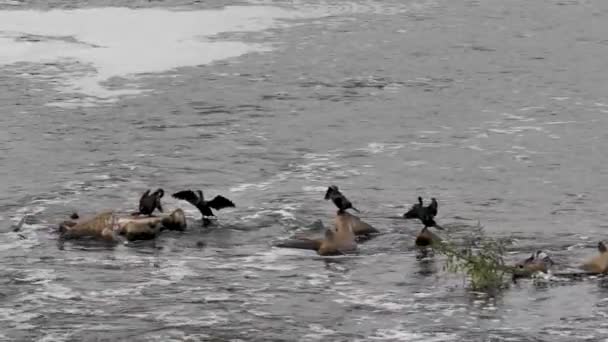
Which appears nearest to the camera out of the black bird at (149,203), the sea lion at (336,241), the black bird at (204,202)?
the sea lion at (336,241)

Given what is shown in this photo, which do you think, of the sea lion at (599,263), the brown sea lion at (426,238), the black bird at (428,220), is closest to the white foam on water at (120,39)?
the black bird at (428,220)

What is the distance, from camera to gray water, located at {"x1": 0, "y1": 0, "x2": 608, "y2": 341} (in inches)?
504

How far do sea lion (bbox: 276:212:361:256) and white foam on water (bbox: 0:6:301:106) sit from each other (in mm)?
7745

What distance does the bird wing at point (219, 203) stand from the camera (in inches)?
636

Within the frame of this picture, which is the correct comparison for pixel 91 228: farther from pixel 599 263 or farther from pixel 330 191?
pixel 599 263

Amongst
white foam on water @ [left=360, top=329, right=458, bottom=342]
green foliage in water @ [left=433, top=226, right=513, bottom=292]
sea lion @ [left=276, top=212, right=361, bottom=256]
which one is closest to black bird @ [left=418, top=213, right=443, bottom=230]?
green foliage in water @ [left=433, top=226, right=513, bottom=292]

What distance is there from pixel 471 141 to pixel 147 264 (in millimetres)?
6878

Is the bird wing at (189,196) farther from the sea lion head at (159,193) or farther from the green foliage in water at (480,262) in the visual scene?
the green foliage in water at (480,262)

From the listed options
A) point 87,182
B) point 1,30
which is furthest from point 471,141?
point 1,30

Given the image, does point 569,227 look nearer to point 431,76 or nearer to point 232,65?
point 431,76

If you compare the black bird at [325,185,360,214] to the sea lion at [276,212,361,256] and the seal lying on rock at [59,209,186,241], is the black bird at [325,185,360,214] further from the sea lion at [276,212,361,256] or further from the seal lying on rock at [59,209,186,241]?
the seal lying on rock at [59,209,186,241]

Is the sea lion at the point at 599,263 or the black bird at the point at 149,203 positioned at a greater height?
the black bird at the point at 149,203

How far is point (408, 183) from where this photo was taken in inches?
704

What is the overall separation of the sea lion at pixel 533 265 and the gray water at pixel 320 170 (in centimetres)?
24
